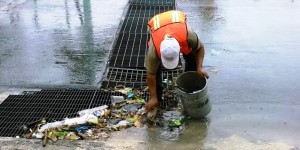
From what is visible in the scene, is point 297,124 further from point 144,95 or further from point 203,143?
point 144,95

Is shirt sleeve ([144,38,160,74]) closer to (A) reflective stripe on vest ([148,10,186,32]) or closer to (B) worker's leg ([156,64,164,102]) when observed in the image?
(A) reflective stripe on vest ([148,10,186,32])

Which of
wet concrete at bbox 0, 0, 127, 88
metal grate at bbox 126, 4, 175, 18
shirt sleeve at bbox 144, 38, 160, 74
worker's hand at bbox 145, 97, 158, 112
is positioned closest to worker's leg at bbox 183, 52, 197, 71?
shirt sleeve at bbox 144, 38, 160, 74

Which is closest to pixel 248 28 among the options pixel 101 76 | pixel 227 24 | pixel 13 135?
pixel 227 24

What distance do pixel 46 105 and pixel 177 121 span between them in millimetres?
1489

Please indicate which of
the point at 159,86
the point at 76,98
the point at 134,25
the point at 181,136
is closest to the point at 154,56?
the point at 159,86

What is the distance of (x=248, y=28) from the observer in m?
7.09

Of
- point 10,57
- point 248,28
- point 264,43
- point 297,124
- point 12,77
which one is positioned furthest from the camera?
point 248,28

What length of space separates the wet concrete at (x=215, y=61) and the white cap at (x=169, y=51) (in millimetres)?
727

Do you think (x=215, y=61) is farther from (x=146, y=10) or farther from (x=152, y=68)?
(x=146, y=10)

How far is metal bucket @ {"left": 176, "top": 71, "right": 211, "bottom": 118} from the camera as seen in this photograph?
380cm

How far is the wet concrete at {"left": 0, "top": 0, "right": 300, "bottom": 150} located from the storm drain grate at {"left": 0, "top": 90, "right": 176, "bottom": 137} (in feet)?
0.90

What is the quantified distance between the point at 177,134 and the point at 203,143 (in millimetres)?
282

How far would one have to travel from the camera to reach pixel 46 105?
4324 mm

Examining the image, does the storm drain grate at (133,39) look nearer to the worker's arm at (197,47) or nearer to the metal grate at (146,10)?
the metal grate at (146,10)
